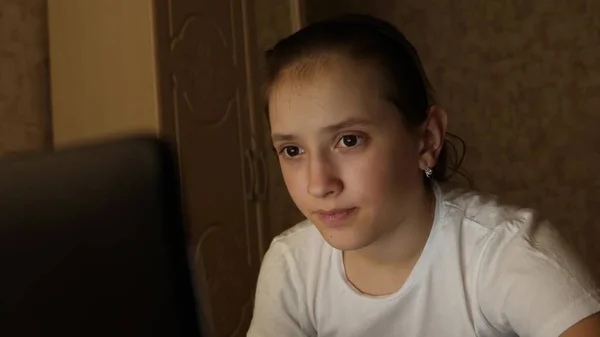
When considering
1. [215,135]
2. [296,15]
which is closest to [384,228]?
[215,135]

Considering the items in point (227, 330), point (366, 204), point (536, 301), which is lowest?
point (227, 330)

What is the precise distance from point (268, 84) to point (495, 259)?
0.39 metres

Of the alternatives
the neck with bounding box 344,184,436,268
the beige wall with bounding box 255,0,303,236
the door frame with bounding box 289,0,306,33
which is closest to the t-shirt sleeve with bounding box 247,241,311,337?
the neck with bounding box 344,184,436,268

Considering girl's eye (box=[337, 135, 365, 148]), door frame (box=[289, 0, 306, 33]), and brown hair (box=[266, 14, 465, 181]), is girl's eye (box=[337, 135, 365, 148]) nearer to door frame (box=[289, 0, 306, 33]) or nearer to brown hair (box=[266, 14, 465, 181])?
brown hair (box=[266, 14, 465, 181])

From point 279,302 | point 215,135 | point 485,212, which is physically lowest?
point 279,302

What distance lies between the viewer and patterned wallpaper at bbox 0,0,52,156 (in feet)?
5.85

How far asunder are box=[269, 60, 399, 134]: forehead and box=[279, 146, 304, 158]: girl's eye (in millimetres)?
25

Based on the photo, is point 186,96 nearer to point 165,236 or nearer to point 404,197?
point 404,197

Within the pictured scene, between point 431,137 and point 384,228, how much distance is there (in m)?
0.16

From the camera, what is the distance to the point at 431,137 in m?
1.01

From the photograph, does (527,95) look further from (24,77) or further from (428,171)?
(24,77)

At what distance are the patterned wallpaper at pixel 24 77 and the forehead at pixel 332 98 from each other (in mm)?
1110

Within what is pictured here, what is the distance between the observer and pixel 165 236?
302 mm

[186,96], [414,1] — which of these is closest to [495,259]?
[186,96]
